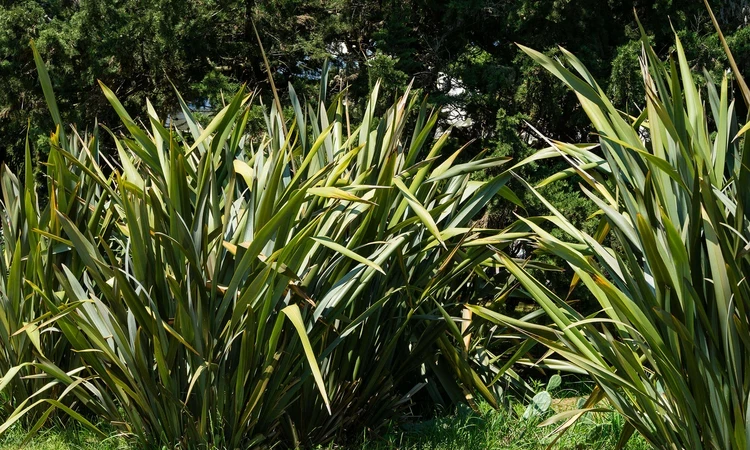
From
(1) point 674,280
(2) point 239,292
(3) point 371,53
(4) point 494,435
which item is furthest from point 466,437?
(3) point 371,53

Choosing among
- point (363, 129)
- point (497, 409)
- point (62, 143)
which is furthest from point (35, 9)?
point (497, 409)

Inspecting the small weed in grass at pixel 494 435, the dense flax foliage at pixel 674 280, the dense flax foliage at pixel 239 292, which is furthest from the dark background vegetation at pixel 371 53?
the dense flax foliage at pixel 674 280

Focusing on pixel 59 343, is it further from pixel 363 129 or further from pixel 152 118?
pixel 363 129

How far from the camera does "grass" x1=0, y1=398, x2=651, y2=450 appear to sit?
3.28m

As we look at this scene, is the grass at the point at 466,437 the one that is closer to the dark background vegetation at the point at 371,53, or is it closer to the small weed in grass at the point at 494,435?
the small weed in grass at the point at 494,435

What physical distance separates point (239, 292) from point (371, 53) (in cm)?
617

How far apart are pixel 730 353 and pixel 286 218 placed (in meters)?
1.56

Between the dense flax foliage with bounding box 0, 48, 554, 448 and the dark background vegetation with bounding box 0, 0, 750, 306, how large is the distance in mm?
3600

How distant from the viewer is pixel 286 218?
2914 mm

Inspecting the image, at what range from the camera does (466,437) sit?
3.37m

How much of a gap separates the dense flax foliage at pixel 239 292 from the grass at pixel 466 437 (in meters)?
0.13

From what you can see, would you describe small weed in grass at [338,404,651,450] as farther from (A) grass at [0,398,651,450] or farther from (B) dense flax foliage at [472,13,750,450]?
(B) dense flax foliage at [472,13,750,450]

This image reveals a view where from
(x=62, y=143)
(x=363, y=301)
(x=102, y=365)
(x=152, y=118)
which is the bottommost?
(x=102, y=365)

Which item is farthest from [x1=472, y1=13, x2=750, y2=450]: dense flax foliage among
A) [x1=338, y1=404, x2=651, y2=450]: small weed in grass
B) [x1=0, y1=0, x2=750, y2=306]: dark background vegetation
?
[x1=0, y1=0, x2=750, y2=306]: dark background vegetation
